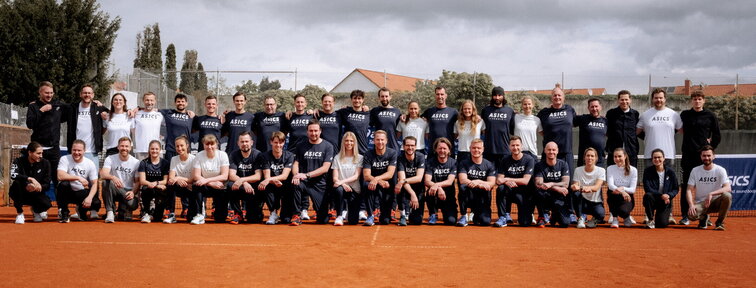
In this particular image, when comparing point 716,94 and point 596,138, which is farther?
point 716,94

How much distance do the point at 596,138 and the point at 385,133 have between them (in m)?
3.03

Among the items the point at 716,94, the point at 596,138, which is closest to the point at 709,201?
the point at 596,138

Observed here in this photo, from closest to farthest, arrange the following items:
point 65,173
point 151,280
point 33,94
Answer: point 151,280 → point 65,173 → point 33,94

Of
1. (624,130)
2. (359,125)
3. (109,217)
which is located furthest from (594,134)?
(109,217)

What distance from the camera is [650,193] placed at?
881 centimetres

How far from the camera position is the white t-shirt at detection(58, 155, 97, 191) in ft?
28.5

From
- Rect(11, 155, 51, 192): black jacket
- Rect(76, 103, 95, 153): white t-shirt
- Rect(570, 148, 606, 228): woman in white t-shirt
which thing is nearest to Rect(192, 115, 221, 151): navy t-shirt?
Rect(76, 103, 95, 153): white t-shirt

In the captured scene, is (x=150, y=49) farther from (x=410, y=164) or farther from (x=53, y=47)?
(x=410, y=164)

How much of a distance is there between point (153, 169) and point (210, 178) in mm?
866

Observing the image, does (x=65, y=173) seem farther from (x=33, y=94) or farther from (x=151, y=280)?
(x=33, y=94)

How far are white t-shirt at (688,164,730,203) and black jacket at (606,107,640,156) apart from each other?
32.7 inches

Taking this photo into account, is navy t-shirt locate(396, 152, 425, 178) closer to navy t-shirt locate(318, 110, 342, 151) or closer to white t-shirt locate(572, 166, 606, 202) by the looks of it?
navy t-shirt locate(318, 110, 342, 151)

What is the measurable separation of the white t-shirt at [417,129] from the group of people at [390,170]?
3 cm

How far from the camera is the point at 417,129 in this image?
9375 millimetres
